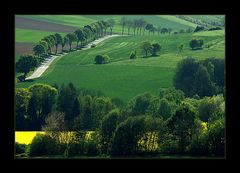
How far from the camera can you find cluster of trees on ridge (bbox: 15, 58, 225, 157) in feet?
16.5

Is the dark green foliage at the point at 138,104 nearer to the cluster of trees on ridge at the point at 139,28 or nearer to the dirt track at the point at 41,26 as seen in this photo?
the cluster of trees on ridge at the point at 139,28

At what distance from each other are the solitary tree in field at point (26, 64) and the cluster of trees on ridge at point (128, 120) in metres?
0.15

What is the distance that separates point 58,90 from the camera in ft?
16.8

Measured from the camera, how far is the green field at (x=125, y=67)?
5.11m

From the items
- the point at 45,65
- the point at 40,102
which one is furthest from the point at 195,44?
the point at 40,102

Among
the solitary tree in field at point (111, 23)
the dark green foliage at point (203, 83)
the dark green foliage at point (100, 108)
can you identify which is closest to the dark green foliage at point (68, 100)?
the dark green foliage at point (100, 108)

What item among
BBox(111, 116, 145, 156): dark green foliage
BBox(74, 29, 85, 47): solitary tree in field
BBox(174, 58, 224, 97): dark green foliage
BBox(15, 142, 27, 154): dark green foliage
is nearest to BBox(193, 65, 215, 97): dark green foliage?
BBox(174, 58, 224, 97): dark green foliage

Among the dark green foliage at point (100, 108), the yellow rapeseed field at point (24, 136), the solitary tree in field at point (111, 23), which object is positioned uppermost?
the solitary tree in field at point (111, 23)

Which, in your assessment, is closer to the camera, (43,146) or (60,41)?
(43,146)

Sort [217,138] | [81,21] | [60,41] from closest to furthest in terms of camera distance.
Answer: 1. [217,138]
2. [81,21]
3. [60,41]

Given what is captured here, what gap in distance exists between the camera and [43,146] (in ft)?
16.4

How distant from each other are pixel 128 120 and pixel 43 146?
72 centimetres

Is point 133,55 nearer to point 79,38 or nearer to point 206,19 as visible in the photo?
point 79,38

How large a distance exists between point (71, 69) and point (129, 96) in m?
0.53
